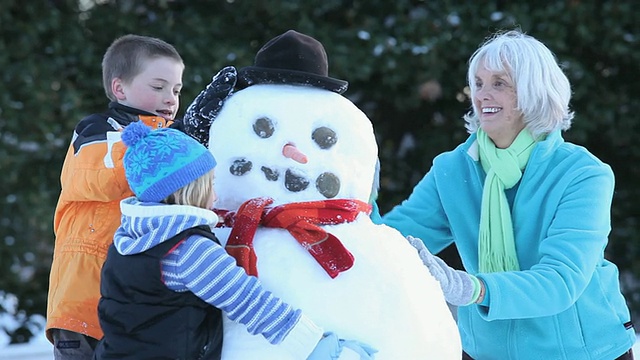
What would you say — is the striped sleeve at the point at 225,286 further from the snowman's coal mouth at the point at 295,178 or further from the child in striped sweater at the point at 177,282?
the snowman's coal mouth at the point at 295,178

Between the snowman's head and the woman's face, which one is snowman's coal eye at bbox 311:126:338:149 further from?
the woman's face

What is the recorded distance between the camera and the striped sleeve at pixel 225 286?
2047mm

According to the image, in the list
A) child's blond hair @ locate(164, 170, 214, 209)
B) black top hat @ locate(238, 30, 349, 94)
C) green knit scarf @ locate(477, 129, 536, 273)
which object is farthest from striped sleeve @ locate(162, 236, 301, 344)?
green knit scarf @ locate(477, 129, 536, 273)

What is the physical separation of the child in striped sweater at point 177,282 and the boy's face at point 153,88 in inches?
28.1

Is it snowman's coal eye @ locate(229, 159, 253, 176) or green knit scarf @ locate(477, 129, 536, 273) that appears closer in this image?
snowman's coal eye @ locate(229, 159, 253, 176)

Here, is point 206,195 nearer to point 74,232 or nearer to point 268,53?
point 268,53

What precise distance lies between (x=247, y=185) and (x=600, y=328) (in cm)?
118

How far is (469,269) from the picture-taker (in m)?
2.96

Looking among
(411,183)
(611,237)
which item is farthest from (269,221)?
(611,237)

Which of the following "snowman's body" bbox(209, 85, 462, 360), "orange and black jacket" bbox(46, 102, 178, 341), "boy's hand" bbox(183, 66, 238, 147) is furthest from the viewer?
"orange and black jacket" bbox(46, 102, 178, 341)

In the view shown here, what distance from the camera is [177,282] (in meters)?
2.06

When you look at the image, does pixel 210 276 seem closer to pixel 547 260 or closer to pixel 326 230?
pixel 326 230

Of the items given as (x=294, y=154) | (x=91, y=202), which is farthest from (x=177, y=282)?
(x=91, y=202)

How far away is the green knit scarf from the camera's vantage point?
271 centimetres
